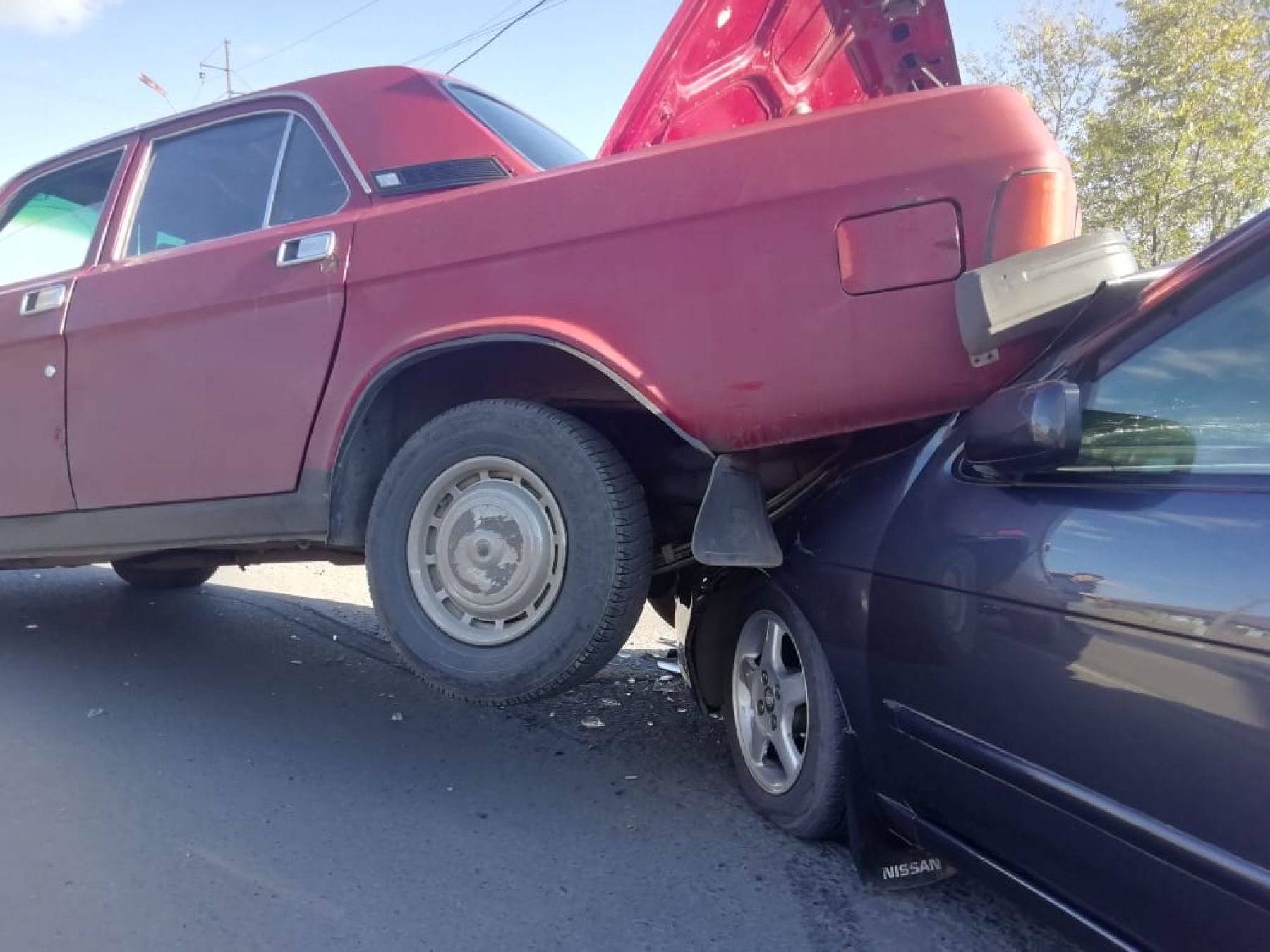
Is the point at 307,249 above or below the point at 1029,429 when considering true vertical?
above

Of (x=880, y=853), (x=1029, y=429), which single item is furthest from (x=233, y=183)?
(x=880, y=853)

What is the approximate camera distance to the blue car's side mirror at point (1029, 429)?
1939 mm

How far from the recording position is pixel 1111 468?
6.33 ft

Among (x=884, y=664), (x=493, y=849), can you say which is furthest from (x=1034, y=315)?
(x=493, y=849)

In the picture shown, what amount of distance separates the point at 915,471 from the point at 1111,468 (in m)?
0.53

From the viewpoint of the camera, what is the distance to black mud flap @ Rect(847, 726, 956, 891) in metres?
2.49

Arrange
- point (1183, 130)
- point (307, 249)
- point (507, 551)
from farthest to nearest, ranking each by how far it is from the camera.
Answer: point (1183, 130), point (307, 249), point (507, 551)

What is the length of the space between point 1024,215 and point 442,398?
1.76m

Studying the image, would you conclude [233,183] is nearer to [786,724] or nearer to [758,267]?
[758,267]

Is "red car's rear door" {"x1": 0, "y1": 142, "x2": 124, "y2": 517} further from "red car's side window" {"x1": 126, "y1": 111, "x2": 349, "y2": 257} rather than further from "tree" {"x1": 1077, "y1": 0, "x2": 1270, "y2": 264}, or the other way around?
"tree" {"x1": 1077, "y1": 0, "x2": 1270, "y2": 264}

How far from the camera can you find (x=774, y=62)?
306 centimetres

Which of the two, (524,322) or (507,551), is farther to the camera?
(507,551)

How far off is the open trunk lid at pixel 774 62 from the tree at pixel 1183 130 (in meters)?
12.0

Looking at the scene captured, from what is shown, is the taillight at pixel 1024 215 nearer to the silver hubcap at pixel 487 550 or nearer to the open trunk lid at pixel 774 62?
the open trunk lid at pixel 774 62
